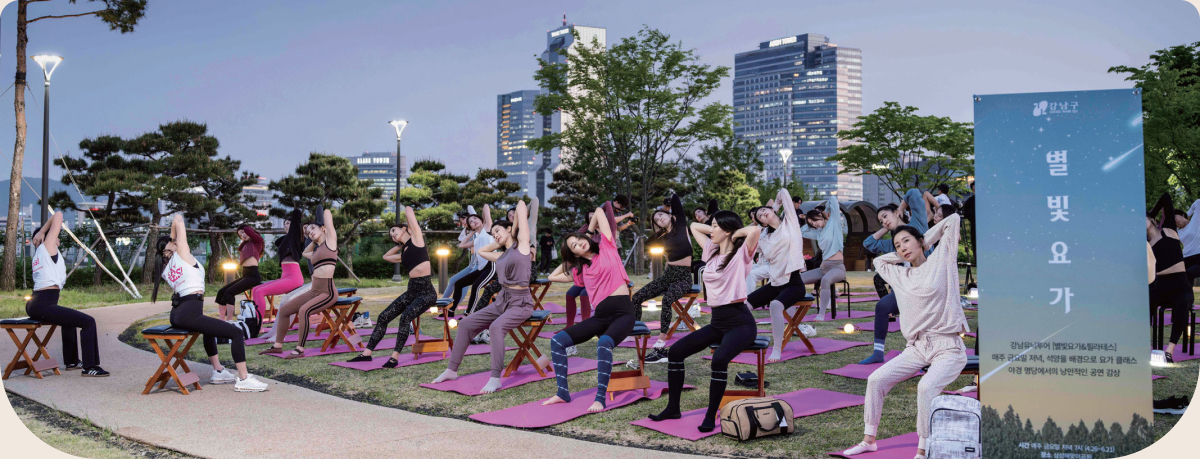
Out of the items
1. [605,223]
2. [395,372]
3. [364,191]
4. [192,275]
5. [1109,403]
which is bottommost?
[395,372]

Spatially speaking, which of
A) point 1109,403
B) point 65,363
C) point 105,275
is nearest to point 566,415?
point 1109,403

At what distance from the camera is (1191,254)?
8.62 metres

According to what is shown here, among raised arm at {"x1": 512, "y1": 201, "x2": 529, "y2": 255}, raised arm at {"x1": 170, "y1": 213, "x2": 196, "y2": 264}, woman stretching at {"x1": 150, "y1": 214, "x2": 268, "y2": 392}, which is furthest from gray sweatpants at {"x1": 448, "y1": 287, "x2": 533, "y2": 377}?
raised arm at {"x1": 170, "y1": 213, "x2": 196, "y2": 264}

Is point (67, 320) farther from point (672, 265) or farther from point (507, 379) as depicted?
point (672, 265)

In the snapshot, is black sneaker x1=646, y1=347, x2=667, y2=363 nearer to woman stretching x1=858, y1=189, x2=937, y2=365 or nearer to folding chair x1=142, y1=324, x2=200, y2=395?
woman stretching x1=858, y1=189, x2=937, y2=365

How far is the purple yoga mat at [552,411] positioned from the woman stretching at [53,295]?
4551 mm

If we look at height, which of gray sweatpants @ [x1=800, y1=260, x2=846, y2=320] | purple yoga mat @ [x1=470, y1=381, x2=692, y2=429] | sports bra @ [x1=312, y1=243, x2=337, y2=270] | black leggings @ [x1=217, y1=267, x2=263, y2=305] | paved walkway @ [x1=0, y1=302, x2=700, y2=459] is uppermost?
sports bra @ [x1=312, y1=243, x2=337, y2=270]

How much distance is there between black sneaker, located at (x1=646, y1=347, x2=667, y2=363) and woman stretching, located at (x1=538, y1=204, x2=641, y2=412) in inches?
73.7

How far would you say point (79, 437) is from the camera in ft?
17.3

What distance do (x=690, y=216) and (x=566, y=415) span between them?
29.4 meters

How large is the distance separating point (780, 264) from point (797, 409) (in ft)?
7.64

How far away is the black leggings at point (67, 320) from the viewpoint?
7367 mm

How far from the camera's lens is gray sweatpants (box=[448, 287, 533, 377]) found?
6793mm

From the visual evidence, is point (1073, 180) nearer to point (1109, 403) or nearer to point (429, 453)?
point (1109, 403)
